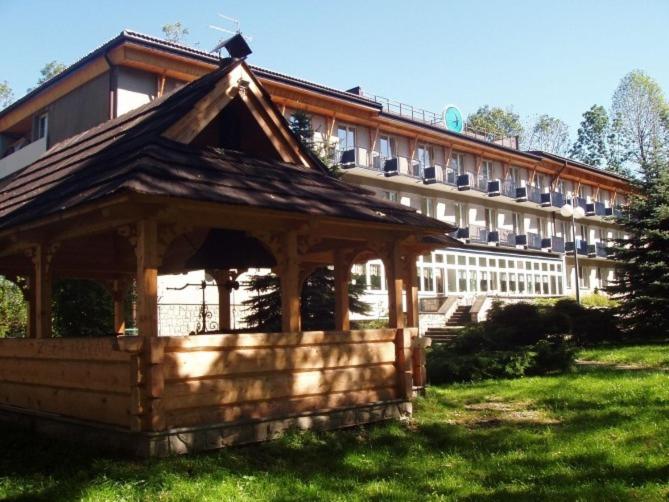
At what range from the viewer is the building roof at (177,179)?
361 inches

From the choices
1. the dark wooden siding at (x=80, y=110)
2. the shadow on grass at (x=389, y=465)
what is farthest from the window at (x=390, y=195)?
the shadow on grass at (x=389, y=465)

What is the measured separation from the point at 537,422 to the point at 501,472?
2.91 metres

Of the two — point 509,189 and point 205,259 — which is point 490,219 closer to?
point 509,189

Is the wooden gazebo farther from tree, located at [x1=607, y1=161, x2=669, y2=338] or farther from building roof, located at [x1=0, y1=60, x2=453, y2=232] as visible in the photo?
tree, located at [x1=607, y1=161, x2=669, y2=338]

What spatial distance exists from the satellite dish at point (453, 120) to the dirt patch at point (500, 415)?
1553 inches

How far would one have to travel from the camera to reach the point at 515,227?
184 feet

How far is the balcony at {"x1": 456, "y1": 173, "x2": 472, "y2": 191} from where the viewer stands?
4834cm

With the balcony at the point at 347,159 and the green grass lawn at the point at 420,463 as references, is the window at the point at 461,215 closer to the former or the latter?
the balcony at the point at 347,159

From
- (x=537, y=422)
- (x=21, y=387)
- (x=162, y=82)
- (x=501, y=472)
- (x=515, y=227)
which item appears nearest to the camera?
(x=501, y=472)

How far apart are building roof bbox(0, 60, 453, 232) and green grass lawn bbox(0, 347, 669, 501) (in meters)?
3.09

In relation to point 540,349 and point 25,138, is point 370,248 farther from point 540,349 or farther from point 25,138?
point 25,138

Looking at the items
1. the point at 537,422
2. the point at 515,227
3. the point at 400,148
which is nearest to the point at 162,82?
the point at 400,148

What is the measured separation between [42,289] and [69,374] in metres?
1.52

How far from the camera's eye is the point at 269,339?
9.95 metres
